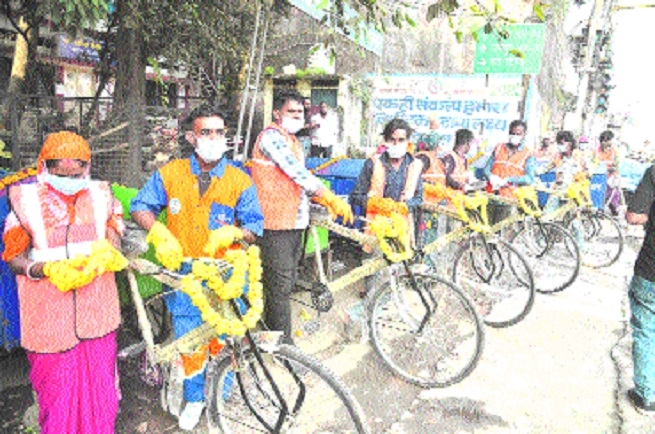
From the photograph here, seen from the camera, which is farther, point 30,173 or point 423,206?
point 423,206

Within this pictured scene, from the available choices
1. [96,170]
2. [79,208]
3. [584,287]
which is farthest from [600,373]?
[96,170]

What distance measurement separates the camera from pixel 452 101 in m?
11.6

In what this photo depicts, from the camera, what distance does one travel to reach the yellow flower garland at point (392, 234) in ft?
11.4

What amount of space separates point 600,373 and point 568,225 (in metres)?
3.05

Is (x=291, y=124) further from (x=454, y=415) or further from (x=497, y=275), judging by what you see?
(x=497, y=275)

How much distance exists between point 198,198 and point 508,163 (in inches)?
185

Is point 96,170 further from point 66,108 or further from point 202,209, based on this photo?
point 202,209

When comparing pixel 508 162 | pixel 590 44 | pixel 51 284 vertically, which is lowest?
pixel 51 284

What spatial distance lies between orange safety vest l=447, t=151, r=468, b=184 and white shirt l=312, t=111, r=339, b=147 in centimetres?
612

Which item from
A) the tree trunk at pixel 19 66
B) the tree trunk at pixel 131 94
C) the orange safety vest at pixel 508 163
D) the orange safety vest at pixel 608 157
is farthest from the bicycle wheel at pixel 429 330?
the tree trunk at pixel 19 66

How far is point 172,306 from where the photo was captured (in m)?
2.89

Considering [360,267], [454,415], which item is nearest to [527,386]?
[454,415]

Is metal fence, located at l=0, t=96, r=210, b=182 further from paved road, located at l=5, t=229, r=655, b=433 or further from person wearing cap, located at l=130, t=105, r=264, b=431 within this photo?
paved road, located at l=5, t=229, r=655, b=433

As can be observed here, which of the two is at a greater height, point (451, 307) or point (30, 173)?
point (30, 173)
